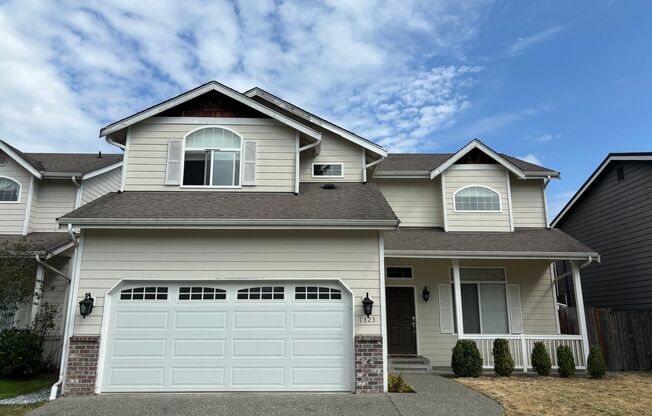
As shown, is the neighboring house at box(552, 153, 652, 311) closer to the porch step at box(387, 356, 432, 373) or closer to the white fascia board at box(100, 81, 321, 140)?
the porch step at box(387, 356, 432, 373)

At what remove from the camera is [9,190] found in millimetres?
13953

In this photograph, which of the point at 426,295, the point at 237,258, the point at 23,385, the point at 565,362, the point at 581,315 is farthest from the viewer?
the point at 426,295

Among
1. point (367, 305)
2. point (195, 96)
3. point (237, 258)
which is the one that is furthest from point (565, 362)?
point (195, 96)

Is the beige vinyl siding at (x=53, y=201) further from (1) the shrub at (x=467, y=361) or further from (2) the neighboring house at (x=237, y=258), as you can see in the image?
(1) the shrub at (x=467, y=361)

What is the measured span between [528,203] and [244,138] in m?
9.11

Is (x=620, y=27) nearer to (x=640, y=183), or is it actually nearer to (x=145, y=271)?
(x=640, y=183)

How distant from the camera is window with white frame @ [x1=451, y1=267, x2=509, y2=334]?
43.6 feet

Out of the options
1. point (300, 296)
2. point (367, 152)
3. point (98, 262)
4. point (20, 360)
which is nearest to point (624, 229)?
point (367, 152)

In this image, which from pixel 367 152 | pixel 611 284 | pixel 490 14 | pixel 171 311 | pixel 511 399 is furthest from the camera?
pixel 611 284

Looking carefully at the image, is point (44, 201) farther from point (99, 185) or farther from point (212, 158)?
point (212, 158)

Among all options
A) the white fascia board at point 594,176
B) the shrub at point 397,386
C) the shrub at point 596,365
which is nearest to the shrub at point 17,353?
the shrub at point 397,386

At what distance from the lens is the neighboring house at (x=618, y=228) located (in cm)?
1368

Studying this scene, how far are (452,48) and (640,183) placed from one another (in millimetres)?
7278

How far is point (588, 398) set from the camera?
8.82m
